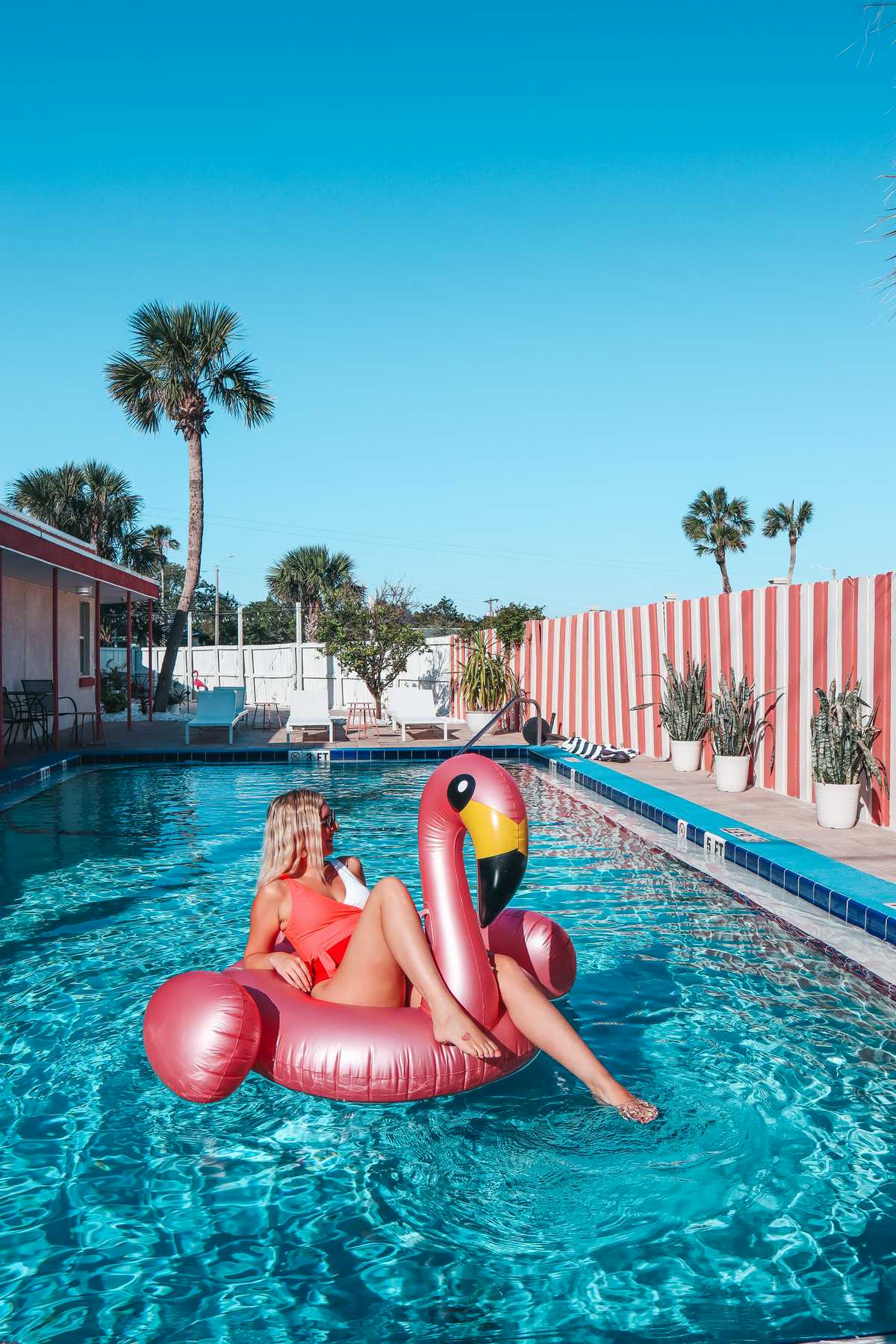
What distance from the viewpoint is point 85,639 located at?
18.5 meters

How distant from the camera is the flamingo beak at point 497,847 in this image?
2951mm

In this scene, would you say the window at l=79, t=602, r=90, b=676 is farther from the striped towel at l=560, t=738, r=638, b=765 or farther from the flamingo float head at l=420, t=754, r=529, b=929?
the flamingo float head at l=420, t=754, r=529, b=929

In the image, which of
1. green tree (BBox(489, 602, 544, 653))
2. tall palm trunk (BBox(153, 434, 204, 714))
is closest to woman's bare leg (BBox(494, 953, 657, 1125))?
green tree (BBox(489, 602, 544, 653))

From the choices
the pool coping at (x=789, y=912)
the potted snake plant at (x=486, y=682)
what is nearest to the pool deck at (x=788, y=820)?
the pool coping at (x=789, y=912)

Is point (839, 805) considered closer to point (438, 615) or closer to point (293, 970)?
point (293, 970)

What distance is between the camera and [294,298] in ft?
66.3

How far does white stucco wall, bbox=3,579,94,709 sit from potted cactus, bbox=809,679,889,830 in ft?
36.1

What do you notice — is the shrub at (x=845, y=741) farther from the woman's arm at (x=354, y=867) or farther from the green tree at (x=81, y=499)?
the green tree at (x=81, y=499)

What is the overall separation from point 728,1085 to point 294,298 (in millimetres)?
19658

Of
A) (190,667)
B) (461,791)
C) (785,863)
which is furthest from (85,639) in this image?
(461,791)

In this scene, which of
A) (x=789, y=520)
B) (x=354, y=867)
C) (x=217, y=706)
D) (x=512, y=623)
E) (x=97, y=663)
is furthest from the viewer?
(x=789, y=520)

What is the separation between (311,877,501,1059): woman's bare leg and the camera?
2934 millimetres

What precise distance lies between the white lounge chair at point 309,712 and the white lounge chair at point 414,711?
1061mm

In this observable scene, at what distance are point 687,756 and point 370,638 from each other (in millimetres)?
8468
